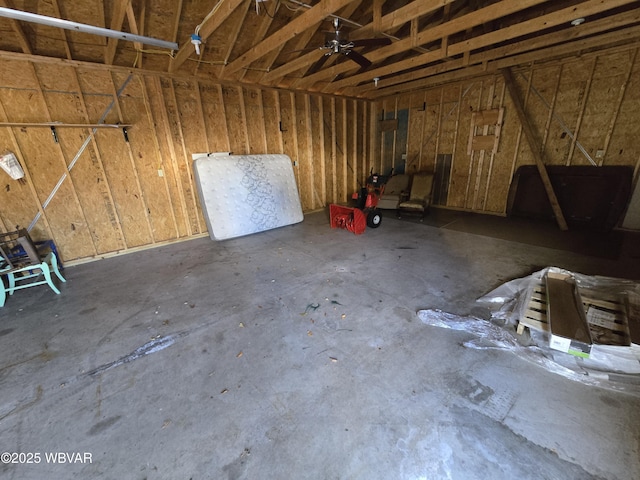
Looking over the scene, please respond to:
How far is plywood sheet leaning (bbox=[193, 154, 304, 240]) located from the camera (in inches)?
180

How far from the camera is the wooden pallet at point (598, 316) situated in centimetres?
183

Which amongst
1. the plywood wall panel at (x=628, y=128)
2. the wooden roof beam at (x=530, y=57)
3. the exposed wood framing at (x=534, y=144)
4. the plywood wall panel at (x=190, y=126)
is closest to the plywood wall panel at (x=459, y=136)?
the wooden roof beam at (x=530, y=57)

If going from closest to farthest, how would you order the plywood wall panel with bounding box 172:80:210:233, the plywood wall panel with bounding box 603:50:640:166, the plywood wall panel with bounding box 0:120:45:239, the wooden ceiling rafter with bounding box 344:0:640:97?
the wooden ceiling rafter with bounding box 344:0:640:97
the plywood wall panel with bounding box 0:120:45:239
the plywood wall panel with bounding box 603:50:640:166
the plywood wall panel with bounding box 172:80:210:233

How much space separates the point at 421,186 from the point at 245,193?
155 inches

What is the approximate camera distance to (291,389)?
5.56ft

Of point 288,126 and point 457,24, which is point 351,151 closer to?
point 288,126

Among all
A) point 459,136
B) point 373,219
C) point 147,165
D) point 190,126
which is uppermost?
point 190,126

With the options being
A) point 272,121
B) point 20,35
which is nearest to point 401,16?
point 272,121

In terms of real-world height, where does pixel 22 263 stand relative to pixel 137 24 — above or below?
below

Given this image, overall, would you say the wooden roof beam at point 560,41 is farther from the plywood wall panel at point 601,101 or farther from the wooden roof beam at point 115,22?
the wooden roof beam at point 115,22

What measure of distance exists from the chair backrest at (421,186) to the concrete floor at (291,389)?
293 centimetres

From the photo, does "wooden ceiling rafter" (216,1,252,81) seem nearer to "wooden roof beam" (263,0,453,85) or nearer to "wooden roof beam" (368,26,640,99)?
"wooden roof beam" (263,0,453,85)

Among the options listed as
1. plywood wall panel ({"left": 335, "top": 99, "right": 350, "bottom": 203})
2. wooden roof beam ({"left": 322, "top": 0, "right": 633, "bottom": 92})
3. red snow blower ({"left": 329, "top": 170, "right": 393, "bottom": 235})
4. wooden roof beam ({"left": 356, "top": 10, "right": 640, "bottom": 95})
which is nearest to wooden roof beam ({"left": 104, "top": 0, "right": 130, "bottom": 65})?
wooden roof beam ({"left": 322, "top": 0, "right": 633, "bottom": 92})

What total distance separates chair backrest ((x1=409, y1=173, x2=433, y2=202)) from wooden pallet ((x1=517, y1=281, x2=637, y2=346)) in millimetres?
3700
